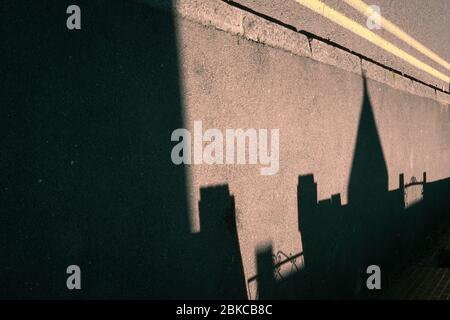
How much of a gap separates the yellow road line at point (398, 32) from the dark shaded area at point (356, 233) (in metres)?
1.47

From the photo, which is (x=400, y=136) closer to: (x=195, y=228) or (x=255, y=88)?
(x=255, y=88)

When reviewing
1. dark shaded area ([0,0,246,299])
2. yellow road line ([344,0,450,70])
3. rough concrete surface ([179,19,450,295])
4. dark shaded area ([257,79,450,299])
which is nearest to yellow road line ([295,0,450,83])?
yellow road line ([344,0,450,70])

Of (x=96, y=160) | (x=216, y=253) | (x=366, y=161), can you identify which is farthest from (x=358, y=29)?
(x=96, y=160)

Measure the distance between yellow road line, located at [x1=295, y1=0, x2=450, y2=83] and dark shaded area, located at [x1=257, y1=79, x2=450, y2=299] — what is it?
106 cm

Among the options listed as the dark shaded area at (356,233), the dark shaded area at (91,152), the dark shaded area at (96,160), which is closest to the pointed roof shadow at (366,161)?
the dark shaded area at (356,233)

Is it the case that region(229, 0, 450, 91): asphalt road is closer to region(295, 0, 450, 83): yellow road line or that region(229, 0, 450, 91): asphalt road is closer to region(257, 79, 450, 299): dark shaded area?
region(295, 0, 450, 83): yellow road line

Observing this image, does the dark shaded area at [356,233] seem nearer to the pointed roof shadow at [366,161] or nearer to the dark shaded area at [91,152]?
the pointed roof shadow at [366,161]

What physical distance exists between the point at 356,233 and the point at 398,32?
4.10m

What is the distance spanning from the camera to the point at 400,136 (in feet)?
22.4

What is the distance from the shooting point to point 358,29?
5859mm

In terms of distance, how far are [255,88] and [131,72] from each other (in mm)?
1362

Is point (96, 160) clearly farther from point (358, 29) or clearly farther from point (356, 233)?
point (358, 29)

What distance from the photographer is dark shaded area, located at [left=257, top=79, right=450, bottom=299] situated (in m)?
4.30

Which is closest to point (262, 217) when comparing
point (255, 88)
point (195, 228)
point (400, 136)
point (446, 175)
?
point (195, 228)
